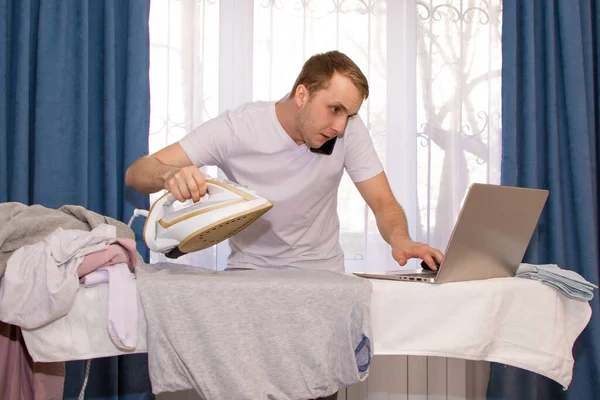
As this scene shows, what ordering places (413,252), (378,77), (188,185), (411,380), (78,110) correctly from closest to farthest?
(188,185) → (413,252) → (78,110) → (411,380) → (378,77)

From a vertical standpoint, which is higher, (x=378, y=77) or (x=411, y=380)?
(x=378, y=77)

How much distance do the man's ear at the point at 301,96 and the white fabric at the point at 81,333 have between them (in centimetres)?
Answer: 68

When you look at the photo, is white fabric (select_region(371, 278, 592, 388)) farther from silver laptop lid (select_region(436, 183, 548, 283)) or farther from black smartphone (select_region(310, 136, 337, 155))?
black smartphone (select_region(310, 136, 337, 155))

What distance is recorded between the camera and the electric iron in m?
1.25

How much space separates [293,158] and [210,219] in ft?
1.60

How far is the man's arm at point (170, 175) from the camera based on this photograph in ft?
4.24

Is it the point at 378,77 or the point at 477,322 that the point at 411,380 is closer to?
the point at 477,322

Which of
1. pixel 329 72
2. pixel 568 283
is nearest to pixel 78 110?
pixel 329 72

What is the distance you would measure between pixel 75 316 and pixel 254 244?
1.89 feet

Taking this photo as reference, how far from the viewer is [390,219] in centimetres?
177

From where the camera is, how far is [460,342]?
1371 millimetres

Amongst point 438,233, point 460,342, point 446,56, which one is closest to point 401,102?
point 446,56

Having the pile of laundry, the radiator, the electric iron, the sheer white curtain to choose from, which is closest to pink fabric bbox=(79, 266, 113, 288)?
the pile of laundry

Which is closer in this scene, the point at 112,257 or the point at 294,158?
the point at 112,257
